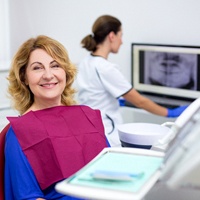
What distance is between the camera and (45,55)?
1303 mm

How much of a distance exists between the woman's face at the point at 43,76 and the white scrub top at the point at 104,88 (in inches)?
34.4

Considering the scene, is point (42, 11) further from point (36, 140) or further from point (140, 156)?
point (140, 156)

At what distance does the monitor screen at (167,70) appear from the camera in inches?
106

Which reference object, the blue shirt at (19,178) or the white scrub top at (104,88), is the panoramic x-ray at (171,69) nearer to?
the white scrub top at (104,88)

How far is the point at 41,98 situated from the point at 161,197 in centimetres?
52

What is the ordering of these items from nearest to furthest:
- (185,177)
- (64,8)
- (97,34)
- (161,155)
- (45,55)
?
(185,177)
(161,155)
(45,55)
(97,34)
(64,8)

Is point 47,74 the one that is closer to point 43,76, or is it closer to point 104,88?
point 43,76

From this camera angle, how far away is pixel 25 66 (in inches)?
52.5

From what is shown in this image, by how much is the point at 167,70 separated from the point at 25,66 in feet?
5.54

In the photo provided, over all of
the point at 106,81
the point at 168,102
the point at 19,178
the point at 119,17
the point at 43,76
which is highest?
the point at 119,17

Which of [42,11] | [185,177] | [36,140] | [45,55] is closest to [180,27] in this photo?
[42,11]

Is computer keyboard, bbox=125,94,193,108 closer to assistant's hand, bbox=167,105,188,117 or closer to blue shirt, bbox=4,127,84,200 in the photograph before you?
assistant's hand, bbox=167,105,188,117

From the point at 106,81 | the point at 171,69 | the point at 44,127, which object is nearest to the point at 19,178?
the point at 44,127

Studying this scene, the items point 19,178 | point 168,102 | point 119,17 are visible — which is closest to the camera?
point 19,178
